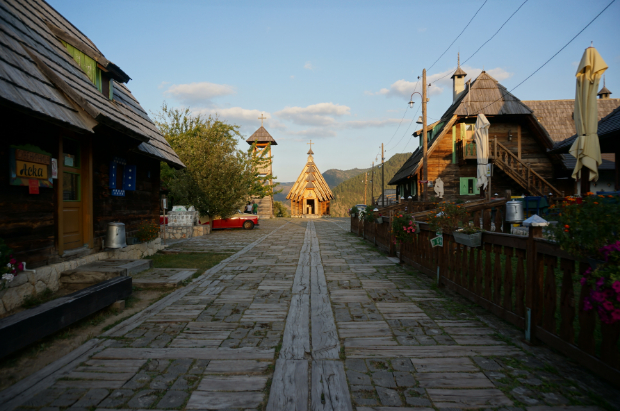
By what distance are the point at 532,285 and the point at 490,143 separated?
19.0 metres

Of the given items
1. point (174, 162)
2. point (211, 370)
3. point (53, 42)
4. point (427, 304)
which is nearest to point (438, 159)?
point (174, 162)

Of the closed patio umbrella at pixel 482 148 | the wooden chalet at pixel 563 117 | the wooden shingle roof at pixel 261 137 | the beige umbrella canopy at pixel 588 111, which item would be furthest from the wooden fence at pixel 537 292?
the wooden shingle roof at pixel 261 137

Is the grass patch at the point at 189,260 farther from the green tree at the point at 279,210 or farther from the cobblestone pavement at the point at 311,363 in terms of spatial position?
the green tree at the point at 279,210

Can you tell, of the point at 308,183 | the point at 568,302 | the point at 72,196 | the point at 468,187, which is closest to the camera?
the point at 568,302

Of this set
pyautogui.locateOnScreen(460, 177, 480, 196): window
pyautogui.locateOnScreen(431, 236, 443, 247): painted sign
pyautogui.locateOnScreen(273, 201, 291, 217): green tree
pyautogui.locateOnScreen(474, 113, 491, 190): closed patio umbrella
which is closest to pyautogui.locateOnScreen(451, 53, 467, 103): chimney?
pyautogui.locateOnScreen(460, 177, 480, 196): window

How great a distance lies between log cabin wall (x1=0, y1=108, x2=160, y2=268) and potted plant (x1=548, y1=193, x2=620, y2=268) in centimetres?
699

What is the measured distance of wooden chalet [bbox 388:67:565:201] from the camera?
20.8m

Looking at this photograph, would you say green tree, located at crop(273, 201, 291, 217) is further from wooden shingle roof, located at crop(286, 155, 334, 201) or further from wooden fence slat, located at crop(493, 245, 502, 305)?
wooden fence slat, located at crop(493, 245, 502, 305)

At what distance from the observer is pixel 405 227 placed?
8219 millimetres

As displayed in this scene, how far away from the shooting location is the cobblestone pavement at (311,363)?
9.07 feet

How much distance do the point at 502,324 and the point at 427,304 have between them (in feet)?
3.81

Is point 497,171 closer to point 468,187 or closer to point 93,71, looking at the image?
point 468,187

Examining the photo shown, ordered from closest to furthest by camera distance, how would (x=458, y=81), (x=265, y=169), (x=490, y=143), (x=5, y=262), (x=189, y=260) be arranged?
(x=5, y=262) → (x=189, y=260) → (x=490, y=143) → (x=458, y=81) → (x=265, y=169)

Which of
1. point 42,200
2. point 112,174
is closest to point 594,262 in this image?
point 42,200
